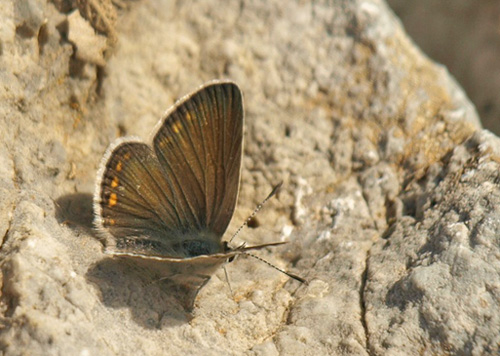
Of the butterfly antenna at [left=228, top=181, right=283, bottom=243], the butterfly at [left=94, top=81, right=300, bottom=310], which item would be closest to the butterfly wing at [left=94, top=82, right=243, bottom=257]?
the butterfly at [left=94, top=81, right=300, bottom=310]

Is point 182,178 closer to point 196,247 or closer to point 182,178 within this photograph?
point 182,178

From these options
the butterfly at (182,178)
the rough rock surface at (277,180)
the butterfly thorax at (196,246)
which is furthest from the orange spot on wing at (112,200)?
the butterfly thorax at (196,246)

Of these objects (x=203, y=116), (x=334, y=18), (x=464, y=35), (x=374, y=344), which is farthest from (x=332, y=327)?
(x=464, y=35)

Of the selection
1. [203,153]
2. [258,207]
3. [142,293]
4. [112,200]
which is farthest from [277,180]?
[142,293]

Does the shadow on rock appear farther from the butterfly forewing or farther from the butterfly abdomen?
the butterfly forewing

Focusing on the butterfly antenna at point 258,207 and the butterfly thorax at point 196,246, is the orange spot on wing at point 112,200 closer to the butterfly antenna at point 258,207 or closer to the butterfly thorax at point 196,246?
the butterfly thorax at point 196,246

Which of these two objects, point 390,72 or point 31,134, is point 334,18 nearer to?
point 390,72
